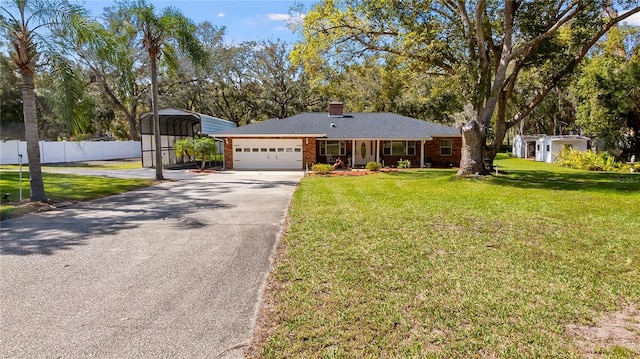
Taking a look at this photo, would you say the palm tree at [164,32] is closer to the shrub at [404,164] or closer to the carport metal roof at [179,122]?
the carport metal roof at [179,122]

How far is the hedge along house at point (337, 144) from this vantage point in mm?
23297

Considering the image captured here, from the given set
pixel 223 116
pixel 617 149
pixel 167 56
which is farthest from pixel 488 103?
pixel 223 116

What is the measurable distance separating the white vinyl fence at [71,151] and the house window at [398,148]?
17754mm

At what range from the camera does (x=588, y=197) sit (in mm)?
10836

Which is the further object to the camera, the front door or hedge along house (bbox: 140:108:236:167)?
the front door

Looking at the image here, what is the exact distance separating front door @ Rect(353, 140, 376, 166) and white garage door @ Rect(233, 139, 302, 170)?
3761mm

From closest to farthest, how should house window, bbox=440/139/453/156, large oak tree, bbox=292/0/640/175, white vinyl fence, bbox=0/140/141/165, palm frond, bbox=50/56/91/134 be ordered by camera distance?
palm frond, bbox=50/56/91/134, large oak tree, bbox=292/0/640/175, white vinyl fence, bbox=0/140/141/165, house window, bbox=440/139/453/156

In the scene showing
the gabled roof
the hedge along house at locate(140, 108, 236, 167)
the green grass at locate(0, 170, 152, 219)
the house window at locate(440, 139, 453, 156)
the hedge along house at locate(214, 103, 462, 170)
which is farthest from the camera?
the house window at locate(440, 139, 453, 156)

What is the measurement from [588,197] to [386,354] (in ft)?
35.3

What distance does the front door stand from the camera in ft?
80.7

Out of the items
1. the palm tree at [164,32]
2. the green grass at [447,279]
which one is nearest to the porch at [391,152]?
the palm tree at [164,32]

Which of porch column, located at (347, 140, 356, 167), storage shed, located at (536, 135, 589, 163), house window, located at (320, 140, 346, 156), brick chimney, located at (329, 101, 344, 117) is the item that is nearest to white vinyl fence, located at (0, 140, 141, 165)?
house window, located at (320, 140, 346, 156)

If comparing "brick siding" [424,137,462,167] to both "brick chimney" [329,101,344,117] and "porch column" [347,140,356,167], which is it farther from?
"brick chimney" [329,101,344,117]

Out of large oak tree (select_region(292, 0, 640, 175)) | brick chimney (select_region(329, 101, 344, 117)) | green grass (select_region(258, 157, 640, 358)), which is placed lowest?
green grass (select_region(258, 157, 640, 358))
